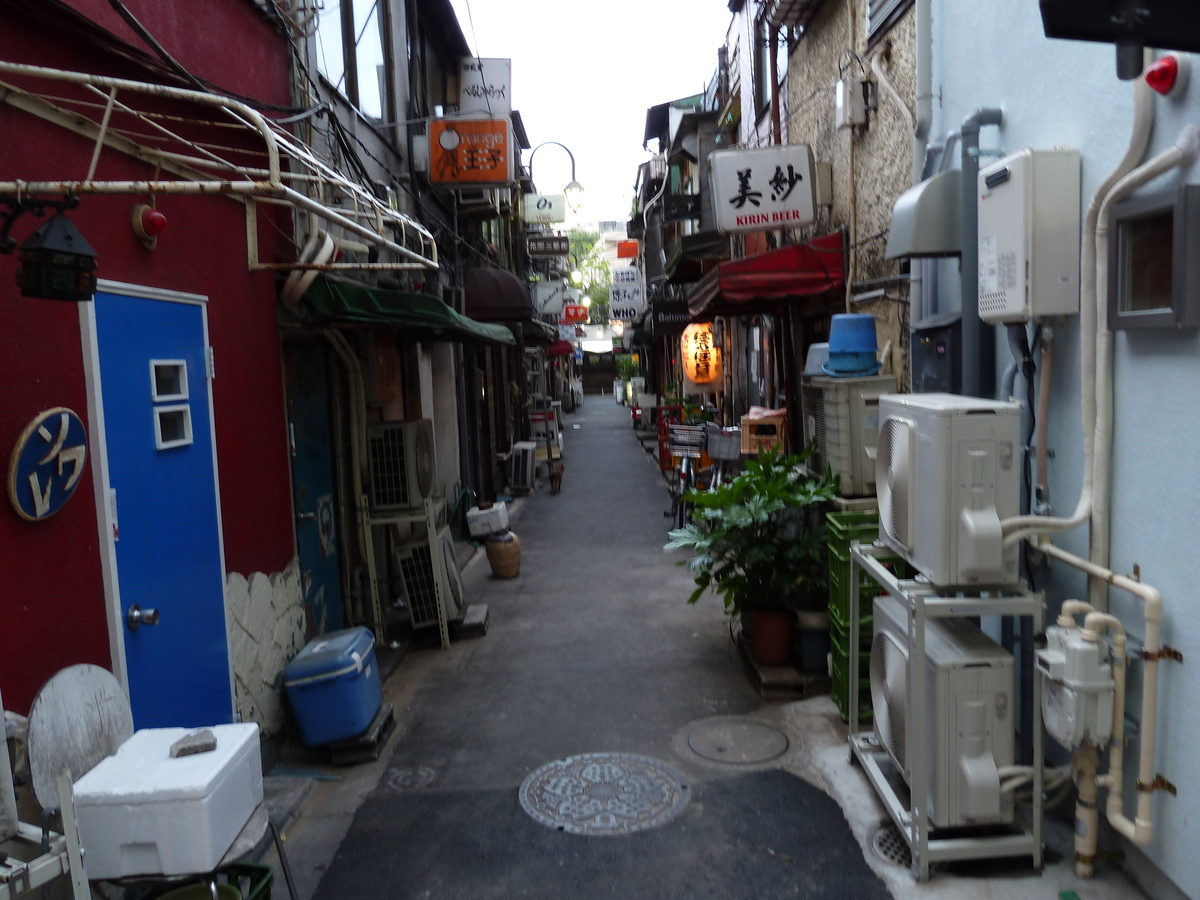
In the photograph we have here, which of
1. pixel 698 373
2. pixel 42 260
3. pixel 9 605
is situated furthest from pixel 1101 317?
pixel 698 373

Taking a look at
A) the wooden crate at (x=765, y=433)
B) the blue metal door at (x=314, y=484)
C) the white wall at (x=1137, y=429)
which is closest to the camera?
the white wall at (x=1137, y=429)

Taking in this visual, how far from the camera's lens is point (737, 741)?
6191mm

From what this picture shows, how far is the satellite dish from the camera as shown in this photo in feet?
10.7

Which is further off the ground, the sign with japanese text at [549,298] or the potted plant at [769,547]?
the sign with japanese text at [549,298]

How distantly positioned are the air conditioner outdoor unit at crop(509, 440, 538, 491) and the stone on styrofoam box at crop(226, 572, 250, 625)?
42.3ft

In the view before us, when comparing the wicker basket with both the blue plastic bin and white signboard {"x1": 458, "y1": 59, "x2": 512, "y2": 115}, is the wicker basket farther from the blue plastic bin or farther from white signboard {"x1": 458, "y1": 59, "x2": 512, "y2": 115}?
white signboard {"x1": 458, "y1": 59, "x2": 512, "y2": 115}

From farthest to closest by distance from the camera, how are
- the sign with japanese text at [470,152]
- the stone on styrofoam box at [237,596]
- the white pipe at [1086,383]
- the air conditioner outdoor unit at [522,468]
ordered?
the air conditioner outdoor unit at [522,468] → the sign with japanese text at [470,152] → the stone on styrofoam box at [237,596] → the white pipe at [1086,383]

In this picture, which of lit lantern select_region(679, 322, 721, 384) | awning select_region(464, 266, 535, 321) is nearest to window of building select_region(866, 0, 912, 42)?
awning select_region(464, 266, 535, 321)

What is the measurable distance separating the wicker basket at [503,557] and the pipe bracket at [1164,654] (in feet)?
27.6

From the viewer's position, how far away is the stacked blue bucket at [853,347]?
22.2ft

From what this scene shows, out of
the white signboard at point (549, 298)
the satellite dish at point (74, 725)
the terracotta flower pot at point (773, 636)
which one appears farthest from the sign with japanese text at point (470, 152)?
the white signboard at point (549, 298)

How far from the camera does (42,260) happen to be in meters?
3.12

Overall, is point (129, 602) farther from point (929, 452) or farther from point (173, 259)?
point (929, 452)

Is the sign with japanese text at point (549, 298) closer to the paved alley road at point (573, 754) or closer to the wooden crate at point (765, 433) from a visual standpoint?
the paved alley road at point (573, 754)
